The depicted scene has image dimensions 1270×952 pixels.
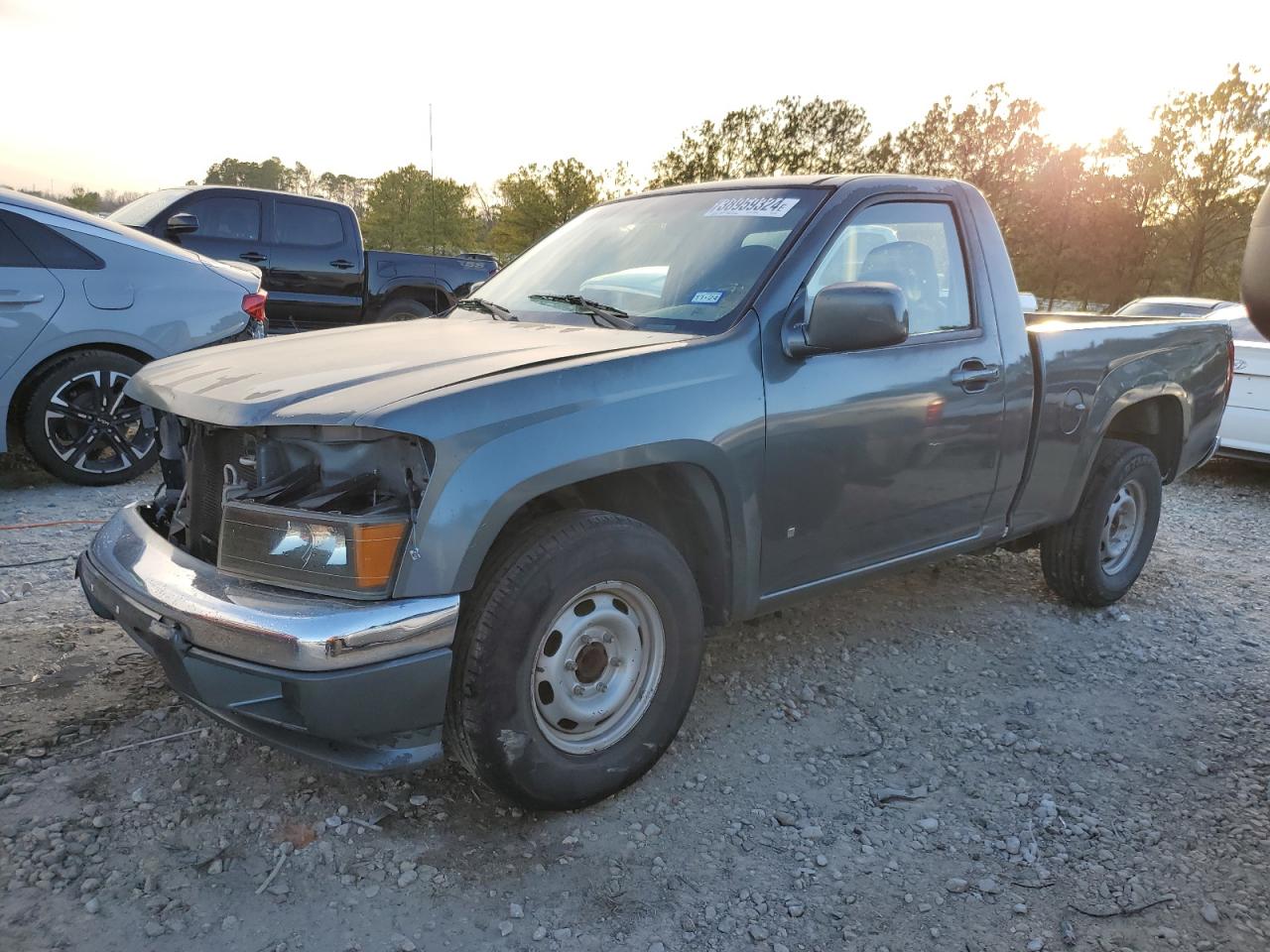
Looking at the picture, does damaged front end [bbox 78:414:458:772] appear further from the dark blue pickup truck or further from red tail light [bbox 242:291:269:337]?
the dark blue pickup truck

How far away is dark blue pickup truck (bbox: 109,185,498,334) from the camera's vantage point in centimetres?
931

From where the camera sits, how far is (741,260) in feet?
10.3

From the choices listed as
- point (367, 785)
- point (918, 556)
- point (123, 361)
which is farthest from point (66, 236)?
point (918, 556)

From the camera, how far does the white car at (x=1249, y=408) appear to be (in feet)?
23.9

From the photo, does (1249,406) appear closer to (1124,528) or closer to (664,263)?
(1124,528)

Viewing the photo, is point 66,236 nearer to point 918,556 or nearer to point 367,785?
point 367,785

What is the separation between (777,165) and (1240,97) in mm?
19525

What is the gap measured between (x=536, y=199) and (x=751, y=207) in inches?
1628

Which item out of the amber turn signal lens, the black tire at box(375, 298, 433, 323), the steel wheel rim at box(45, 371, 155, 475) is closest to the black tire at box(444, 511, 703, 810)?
the amber turn signal lens

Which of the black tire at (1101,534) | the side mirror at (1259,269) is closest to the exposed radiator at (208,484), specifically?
the side mirror at (1259,269)

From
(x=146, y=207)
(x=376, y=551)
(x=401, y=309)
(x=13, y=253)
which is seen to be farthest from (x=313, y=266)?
(x=376, y=551)

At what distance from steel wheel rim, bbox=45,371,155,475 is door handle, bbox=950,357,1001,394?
4.45 m

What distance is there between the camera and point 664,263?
3.37 metres

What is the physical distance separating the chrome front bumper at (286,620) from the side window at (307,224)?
8185 mm
